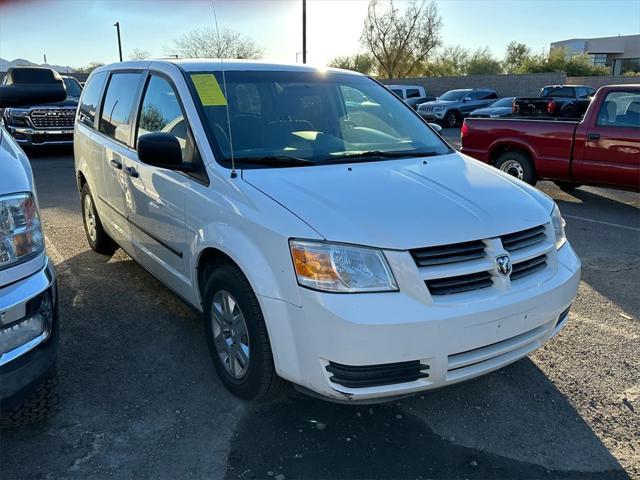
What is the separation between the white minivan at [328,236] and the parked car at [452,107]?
20.6 meters

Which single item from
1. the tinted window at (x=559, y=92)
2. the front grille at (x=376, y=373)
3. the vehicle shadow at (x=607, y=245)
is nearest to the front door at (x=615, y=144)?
the vehicle shadow at (x=607, y=245)

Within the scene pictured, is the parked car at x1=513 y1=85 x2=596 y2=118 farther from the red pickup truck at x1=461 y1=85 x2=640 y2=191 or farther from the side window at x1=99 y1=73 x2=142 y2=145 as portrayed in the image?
the side window at x1=99 y1=73 x2=142 y2=145

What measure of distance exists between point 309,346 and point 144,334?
1813 millimetres

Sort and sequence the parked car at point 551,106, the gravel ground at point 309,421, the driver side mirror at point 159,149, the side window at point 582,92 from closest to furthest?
the gravel ground at point 309,421, the driver side mirror at point 159,149, the parked car at point 551,106, the side window at point 582,92

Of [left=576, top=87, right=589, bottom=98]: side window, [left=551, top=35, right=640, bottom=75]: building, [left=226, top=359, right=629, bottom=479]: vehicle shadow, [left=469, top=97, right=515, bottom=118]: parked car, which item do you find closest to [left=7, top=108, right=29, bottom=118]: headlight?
[left=226, top=359, right=629, bottom=479]: vehicle shadow

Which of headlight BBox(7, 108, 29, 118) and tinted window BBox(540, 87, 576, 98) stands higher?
tinted window BBox(540, 87, 576, 98)

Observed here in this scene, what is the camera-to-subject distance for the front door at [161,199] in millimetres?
3287

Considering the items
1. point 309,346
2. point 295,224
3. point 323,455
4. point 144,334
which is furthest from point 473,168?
point 144,334

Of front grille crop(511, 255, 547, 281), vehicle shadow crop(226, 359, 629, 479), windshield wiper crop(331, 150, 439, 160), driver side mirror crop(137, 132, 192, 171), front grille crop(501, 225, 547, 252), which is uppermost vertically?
driver side mirror crop(137, 132, 192, 171)

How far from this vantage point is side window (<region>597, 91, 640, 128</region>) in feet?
23.4

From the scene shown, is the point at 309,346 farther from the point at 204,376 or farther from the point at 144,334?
the point at 144,334

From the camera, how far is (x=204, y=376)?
3.25 m

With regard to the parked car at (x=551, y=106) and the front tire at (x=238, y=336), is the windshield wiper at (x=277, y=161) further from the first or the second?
the parked car at (x=551, y=106)

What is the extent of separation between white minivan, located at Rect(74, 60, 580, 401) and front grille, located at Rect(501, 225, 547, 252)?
0.4 inches
